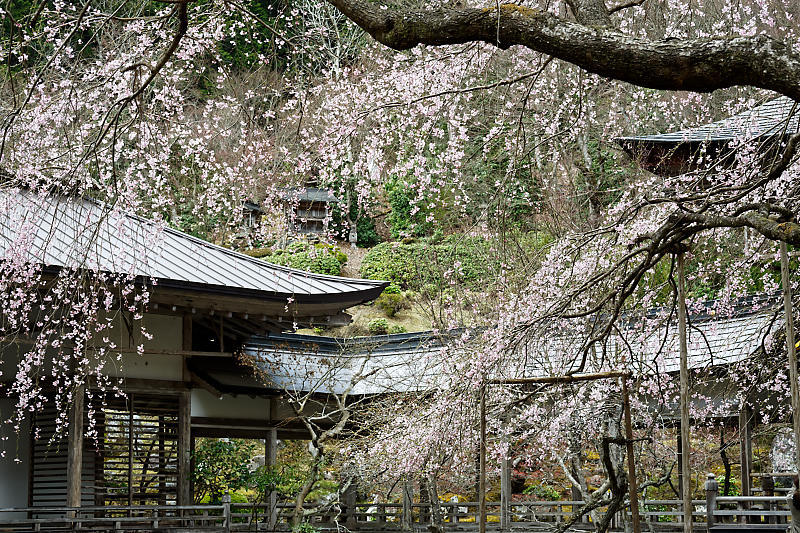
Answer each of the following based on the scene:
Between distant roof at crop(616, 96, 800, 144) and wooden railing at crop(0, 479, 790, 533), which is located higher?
distant roof at crop(616, 96, 800, 144)

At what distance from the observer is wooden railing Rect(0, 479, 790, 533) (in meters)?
8.40

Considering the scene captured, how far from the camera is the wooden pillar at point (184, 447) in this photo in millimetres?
10414

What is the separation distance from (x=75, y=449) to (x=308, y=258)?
11717 millimetres

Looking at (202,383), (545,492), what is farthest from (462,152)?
(545,492)

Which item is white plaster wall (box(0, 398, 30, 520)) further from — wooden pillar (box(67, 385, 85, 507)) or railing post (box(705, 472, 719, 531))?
railing post (box(705, 472, 719, 531))

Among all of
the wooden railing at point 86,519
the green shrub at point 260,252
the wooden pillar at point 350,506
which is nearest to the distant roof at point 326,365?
the wooden pillar at point 350,506

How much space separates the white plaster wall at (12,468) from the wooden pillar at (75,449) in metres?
0.93

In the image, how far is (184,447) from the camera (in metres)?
10.5

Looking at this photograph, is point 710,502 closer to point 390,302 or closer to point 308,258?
point 390,302

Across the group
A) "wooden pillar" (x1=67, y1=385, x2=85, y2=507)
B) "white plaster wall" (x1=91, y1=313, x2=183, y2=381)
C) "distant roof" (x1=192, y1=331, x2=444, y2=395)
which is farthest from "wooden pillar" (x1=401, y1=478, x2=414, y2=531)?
"wooden pillar" (x1=67, y1=385, x2=85, y2=507)

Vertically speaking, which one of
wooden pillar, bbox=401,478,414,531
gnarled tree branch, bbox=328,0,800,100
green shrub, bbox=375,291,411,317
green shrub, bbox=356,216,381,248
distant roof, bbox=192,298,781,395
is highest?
green shrub, bbox=356,216,381,248

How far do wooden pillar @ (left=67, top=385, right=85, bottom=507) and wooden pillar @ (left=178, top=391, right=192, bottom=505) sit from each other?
134 cm

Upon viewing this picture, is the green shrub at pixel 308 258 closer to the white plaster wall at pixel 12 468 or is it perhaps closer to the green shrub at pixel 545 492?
the green shrub at pixel 545 492

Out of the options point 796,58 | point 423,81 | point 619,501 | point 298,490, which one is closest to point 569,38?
point 796,58
